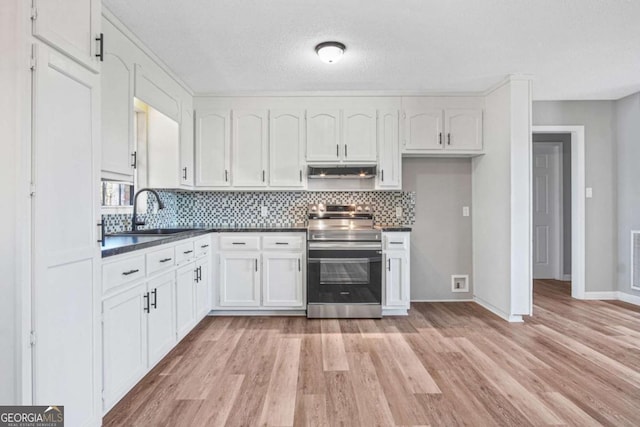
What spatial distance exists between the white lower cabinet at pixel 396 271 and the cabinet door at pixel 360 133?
35.6 inches

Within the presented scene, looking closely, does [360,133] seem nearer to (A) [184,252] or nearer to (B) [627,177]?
(A) [184,252]

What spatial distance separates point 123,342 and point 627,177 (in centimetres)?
525

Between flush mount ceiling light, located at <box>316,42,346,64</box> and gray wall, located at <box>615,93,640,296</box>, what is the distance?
3.62 m

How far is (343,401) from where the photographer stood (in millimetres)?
1949

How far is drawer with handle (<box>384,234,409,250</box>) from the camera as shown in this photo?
3477 millimetres

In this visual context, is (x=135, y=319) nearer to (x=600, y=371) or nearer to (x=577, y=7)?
(x=600, y=371)

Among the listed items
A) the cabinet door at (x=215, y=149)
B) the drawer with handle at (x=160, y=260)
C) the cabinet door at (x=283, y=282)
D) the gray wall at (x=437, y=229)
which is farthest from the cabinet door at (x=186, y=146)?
the gray wall at (x=437, y=229)

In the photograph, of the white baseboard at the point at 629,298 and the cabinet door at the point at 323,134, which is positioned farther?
the white baseboard at the point at 629,298

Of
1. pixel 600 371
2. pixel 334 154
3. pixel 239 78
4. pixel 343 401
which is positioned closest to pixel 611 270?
pixel 600 371

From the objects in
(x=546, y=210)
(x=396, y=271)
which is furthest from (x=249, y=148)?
(x=546, y=210)

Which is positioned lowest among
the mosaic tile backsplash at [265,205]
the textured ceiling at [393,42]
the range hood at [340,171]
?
the mosaic tile backsplash at [265,205]

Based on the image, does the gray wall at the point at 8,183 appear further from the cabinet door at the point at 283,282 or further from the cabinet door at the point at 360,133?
the cabinet door at the point at 360,133

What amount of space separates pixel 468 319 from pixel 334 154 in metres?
2.18

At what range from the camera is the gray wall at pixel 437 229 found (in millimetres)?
4055
